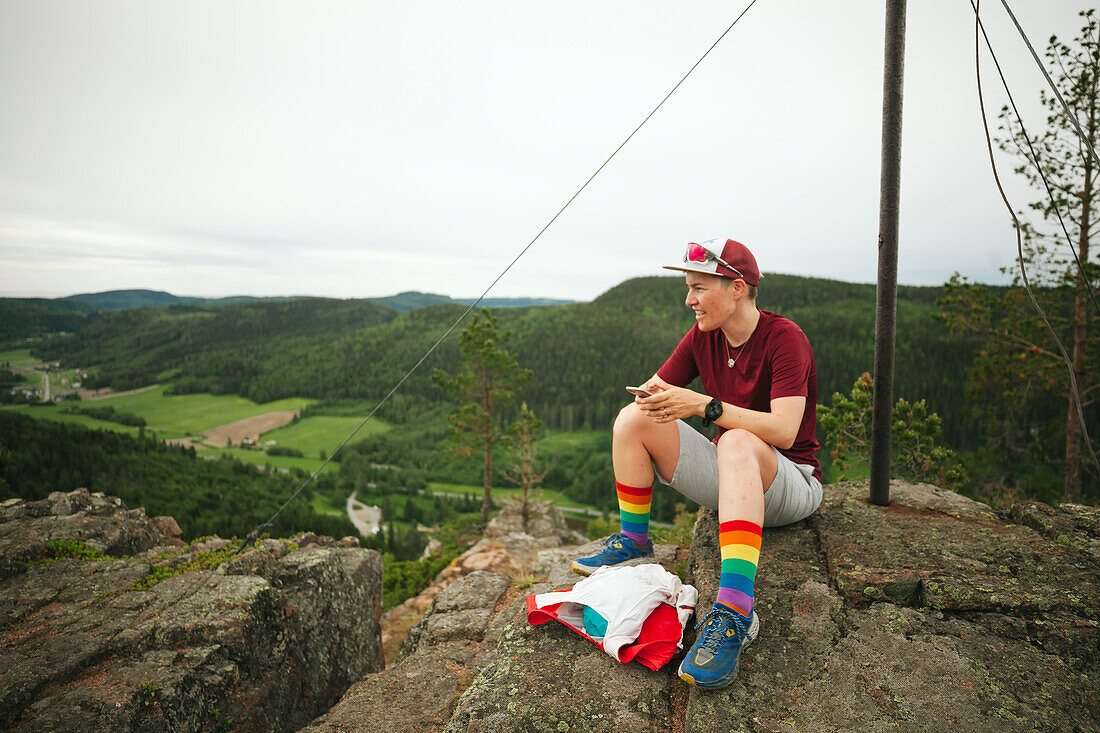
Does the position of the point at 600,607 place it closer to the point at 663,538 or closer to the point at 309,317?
the point at 663,538

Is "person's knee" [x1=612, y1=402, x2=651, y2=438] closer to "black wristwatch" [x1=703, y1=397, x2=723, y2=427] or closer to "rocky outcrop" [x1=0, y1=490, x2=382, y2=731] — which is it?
"black wristwatch" [x1=703, y1=397, x2=723, y2=427]

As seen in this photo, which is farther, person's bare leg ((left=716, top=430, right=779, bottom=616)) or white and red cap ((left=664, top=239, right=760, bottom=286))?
white and red cap ((left=664, top=239, right=760, bottom=286))

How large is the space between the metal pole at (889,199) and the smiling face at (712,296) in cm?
162

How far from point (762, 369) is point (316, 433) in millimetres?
115797

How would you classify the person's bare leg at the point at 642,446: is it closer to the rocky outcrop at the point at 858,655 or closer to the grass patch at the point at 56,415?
the rocky outcrop at the point at 858,655

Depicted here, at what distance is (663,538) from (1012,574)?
368 cm

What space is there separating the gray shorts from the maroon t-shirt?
0.18 metres

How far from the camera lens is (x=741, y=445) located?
9.59ft

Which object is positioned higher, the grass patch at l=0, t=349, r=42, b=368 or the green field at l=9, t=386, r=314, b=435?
the grass patch at l=0, t=349, r=42, b=368

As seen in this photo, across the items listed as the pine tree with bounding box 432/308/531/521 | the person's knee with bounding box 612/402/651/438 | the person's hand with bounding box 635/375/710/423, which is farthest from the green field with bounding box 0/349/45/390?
the person's hand with bounding box 635/375/710/423

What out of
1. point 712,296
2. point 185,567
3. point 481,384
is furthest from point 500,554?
point 481,384

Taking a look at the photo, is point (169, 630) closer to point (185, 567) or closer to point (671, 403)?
point (185, 567)

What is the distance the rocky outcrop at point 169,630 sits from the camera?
3.28 metres

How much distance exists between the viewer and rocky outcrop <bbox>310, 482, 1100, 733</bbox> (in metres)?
2.46
